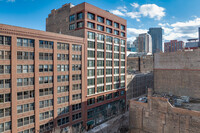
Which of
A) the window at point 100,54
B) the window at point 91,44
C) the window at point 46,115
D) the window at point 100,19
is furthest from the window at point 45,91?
the window at point 100,19

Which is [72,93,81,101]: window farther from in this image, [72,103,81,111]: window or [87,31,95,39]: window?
[87,31,95,39]: window

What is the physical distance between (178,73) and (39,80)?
46.6 meters

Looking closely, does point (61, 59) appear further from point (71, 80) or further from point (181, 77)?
point (181, 77)

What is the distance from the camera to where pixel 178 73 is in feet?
170

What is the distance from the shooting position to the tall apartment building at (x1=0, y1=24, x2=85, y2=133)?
101ft

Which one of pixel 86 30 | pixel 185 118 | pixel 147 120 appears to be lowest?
pixel 147 120

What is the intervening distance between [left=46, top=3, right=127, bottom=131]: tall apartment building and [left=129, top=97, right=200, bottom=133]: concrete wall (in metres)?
13.1

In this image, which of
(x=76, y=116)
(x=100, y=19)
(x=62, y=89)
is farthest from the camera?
(x=100, y=19)

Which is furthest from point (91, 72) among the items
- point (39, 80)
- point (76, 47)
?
point (39, 80)

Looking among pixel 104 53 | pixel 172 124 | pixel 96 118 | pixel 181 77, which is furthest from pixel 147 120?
pixel 104 53

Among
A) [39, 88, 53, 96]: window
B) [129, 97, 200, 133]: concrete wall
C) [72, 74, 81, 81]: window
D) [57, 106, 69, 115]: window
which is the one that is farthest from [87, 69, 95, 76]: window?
[129, 97, 200, 133]: concrete wall

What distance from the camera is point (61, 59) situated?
40.1m

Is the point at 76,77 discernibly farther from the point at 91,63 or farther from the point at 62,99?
the point at 62,99

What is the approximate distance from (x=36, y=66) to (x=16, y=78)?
16.6 feet
